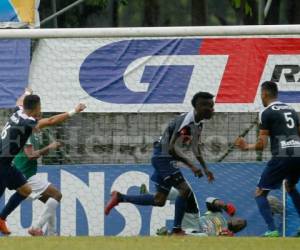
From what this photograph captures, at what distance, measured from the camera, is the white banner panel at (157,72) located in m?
16.9

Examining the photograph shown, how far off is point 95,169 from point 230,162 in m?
1.71

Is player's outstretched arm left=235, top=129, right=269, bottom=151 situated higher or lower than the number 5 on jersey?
lower

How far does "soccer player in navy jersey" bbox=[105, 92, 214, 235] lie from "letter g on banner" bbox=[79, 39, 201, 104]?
0.49m

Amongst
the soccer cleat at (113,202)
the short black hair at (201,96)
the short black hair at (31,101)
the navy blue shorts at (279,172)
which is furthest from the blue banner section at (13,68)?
the navy blue shorts at (279,172)

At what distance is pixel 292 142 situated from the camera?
16.3 m

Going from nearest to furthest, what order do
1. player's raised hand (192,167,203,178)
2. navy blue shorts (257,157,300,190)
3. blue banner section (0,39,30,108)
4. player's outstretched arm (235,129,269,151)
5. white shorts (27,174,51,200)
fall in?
player's outstretched arm (235,129,269,151) → navy blue shorts (257,157,300,190) → player's raised hand (192,167,203,178) → white shorts (27,174,51,200) → blue banner section (0,39,30,108)

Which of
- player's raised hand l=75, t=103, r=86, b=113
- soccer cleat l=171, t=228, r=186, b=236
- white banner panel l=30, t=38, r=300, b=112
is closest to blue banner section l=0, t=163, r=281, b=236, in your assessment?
soccer cleat l=171, t=228, r=186, b=236

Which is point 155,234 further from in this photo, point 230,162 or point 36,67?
point 36,67

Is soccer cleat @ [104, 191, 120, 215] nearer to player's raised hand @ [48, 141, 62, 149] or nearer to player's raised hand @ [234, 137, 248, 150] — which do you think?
player's raised hand @ [48, 141, 62, 149]

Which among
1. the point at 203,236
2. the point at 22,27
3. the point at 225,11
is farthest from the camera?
the point at 225,11

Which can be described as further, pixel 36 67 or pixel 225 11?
pixel 225 11

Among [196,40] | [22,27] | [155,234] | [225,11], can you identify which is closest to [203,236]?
[155,234]

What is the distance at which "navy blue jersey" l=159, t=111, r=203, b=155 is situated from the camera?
1641cm

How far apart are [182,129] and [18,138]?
2.00 metres
